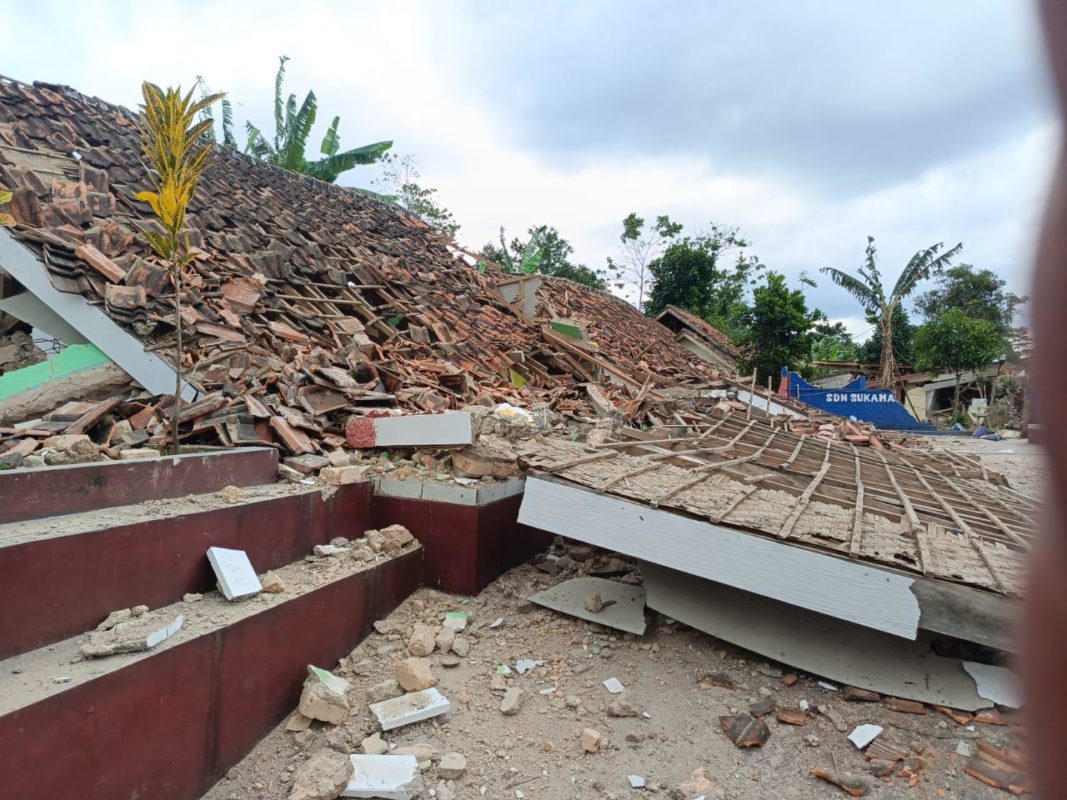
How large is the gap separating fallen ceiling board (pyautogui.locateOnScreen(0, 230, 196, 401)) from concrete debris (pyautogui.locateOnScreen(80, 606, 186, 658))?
8.40ft

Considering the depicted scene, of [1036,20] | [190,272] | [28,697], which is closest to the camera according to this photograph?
[1036,20]

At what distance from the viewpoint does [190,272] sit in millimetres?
6121

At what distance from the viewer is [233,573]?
326cm

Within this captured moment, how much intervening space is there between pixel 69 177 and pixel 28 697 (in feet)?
22.2

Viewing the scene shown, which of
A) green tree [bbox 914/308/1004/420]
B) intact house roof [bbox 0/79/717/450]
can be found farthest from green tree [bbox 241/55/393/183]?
green tree [bbox 914/308/1004/420]

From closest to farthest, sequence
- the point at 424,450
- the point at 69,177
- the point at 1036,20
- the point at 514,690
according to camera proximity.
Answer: the point at 1036,20, the point at 514,690, the point at 424,450, the point at 69,177

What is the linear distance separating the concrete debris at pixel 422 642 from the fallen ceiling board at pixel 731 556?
981mm

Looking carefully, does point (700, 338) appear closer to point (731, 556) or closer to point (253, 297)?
point (253, 297)

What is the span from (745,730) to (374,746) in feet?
6.44

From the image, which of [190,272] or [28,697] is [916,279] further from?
[28,697]

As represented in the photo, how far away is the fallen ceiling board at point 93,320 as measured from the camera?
4.90 meters

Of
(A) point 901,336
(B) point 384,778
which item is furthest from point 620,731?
(A) point 901,336

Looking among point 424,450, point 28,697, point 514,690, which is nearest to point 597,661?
point 514,690

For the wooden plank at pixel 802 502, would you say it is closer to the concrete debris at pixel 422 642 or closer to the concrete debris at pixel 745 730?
the concrete debris at pixel 745 730
